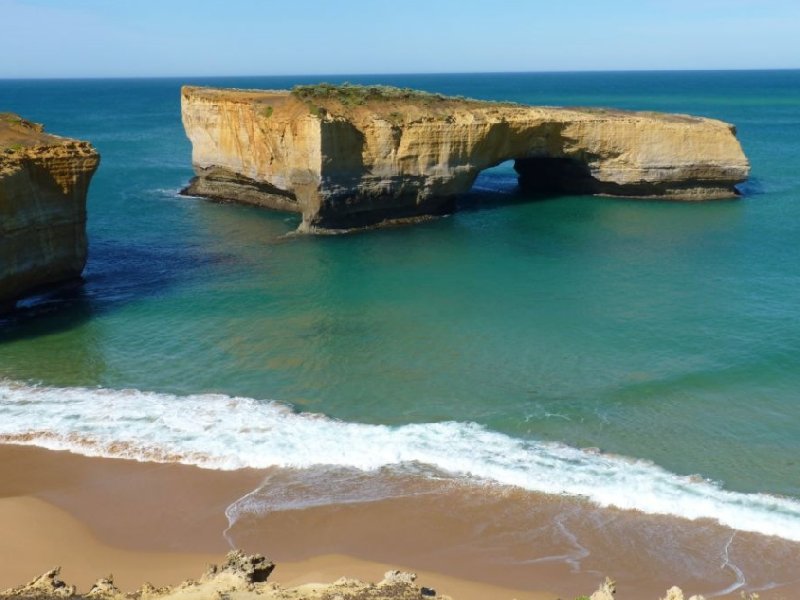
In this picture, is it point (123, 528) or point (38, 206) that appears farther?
point (38, 206)

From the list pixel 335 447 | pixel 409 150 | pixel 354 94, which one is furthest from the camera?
pixel 354 94

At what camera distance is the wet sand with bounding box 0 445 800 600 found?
11.8 meters

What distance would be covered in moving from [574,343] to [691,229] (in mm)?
15363

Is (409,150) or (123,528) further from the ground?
(409,150)

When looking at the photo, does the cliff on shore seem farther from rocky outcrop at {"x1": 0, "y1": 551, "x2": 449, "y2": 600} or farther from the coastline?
the coastline

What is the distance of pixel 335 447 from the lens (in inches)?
614

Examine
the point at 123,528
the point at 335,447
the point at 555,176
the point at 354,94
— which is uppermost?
the point at 354,94

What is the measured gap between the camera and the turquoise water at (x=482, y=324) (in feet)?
55.3

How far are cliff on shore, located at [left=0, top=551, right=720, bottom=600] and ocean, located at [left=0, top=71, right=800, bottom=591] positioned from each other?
4.65 metres

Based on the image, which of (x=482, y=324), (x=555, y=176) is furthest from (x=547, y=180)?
(x=482, y=324)

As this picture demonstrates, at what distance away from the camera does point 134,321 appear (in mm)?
22578

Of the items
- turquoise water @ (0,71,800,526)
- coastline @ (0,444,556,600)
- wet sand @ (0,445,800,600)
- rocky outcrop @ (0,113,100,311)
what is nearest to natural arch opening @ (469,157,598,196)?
turquoise water @ (0,71,800,526)

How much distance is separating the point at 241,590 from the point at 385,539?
4349mm

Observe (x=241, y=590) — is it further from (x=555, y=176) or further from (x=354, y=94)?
(x=555, y=176)
